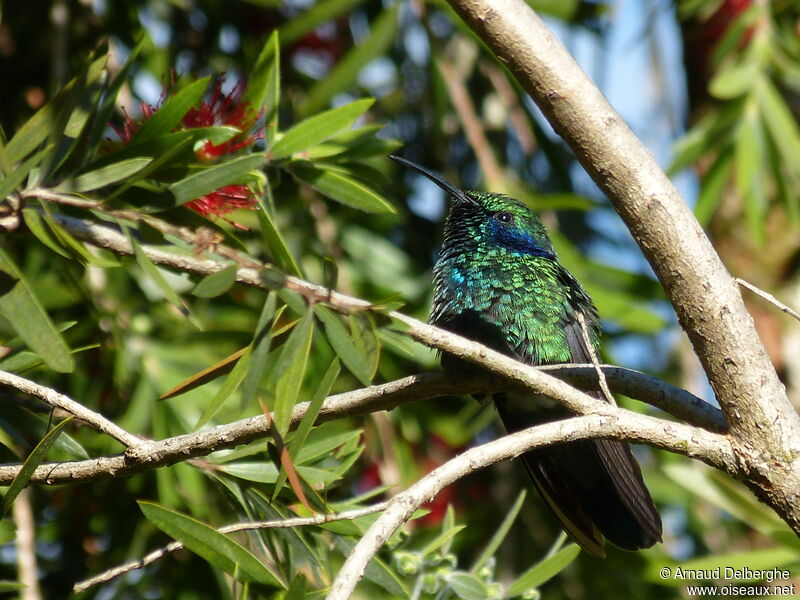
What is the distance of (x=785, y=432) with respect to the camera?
1.72 metres

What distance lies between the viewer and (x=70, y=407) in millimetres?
1622

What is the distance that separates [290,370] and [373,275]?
1923 mm

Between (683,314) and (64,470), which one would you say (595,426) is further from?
(64,470)

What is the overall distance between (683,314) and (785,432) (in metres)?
0.29

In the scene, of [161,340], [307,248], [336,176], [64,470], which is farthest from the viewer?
[307,248]

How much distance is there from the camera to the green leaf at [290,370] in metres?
1.54

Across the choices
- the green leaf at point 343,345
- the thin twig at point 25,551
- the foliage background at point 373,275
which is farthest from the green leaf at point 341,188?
the thin twig at point 25,551

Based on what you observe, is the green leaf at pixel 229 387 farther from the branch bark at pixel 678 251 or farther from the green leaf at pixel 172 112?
the branch bark at pixel 678 251

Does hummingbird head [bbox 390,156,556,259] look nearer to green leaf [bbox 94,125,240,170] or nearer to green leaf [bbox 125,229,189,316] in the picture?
green leaf [bbox 94,125,240,170]

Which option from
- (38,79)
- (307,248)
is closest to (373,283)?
(307,248)

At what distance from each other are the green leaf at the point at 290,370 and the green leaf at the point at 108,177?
48 centimetres

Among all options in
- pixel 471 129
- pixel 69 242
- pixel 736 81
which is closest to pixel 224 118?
pixel 69 242

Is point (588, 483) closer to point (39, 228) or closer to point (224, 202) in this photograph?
point (224, 202)

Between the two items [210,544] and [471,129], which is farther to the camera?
[471,129]
